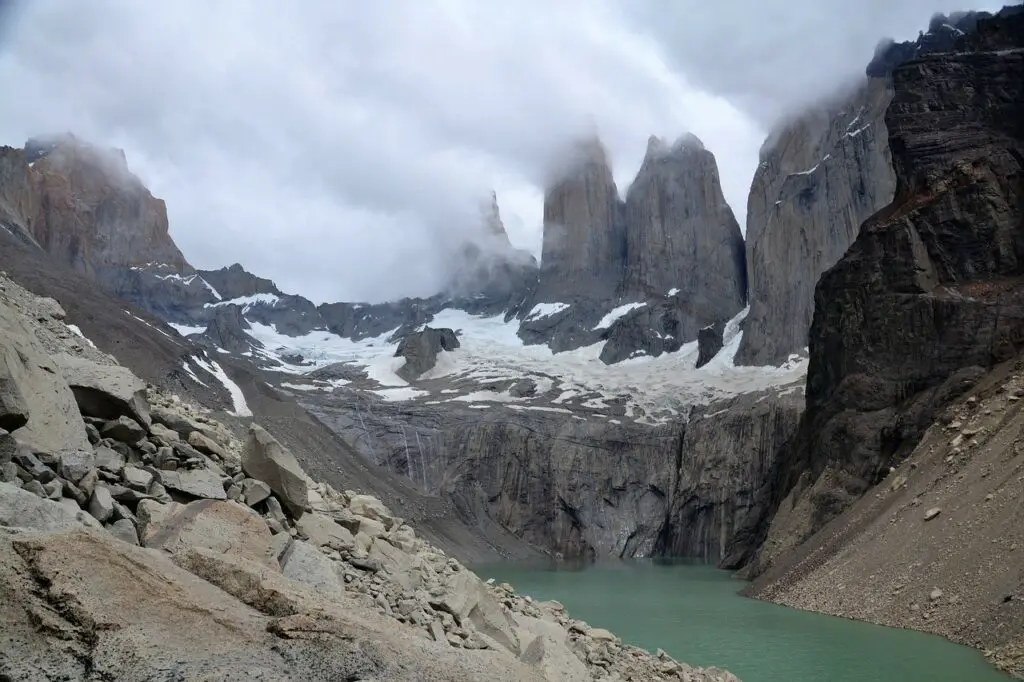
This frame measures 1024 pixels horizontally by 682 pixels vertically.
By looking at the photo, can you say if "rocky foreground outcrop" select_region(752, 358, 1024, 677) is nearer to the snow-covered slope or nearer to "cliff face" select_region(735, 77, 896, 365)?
the snow-covered slope

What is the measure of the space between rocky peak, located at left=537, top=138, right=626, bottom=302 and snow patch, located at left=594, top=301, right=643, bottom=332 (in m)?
6.20

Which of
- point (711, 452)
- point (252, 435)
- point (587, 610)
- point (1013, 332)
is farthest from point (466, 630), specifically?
point (711, 452)

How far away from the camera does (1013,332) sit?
131 ft

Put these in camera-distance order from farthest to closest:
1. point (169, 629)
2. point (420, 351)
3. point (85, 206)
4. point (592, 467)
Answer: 1. point (85, 206)
2. point (420, 351)
3. point (592, 467)
4. point (169, 629)

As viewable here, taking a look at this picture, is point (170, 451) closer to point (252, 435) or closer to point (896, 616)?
point (252, 435)

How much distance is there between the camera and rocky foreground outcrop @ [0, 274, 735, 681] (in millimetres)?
5184

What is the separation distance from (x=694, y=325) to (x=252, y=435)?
126m

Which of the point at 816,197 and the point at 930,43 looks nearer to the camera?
the point at 930,43

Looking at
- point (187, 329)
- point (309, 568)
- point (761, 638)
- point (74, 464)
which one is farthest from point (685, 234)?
point (74, 464)

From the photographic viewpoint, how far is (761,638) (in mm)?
27141

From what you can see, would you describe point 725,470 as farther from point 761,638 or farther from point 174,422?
point 174,422

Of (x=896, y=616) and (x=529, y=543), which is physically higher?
(x=896, y=616)

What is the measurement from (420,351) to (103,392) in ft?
400

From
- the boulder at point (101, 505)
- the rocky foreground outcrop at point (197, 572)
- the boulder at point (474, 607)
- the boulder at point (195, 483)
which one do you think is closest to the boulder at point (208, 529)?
the rocky foreground outcrop at point (197, 572)
